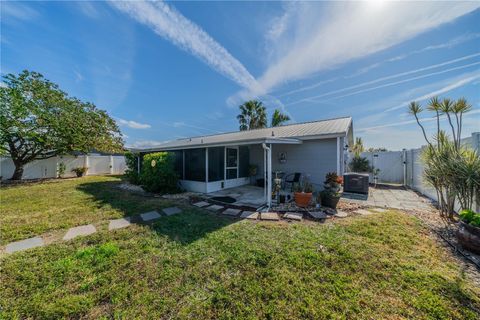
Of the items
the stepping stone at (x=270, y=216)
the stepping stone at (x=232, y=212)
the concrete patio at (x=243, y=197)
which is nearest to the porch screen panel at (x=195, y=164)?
the concrete patio at (x=243, y=197)

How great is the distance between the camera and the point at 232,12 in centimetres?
694

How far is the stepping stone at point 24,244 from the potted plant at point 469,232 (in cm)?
866

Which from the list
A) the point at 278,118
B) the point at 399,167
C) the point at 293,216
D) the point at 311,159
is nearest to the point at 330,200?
the point at 293,216

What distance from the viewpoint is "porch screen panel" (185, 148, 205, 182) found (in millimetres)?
8602

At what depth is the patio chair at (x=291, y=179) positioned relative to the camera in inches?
331

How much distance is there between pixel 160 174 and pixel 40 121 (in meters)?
10.5

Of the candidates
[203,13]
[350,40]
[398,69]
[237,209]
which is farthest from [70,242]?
[398,69]

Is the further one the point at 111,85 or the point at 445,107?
the point at 111,85

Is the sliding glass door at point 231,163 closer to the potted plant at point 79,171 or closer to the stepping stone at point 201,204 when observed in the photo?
the stepping stone at point 201,204

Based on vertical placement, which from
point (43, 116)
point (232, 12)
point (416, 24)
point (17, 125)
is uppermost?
point (232, 12)

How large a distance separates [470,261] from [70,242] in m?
7.75

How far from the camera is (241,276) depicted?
2652 millimetres

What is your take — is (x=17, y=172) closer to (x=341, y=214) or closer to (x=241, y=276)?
(x=241, y=276)

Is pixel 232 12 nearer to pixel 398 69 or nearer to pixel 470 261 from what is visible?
pixel 398 69
